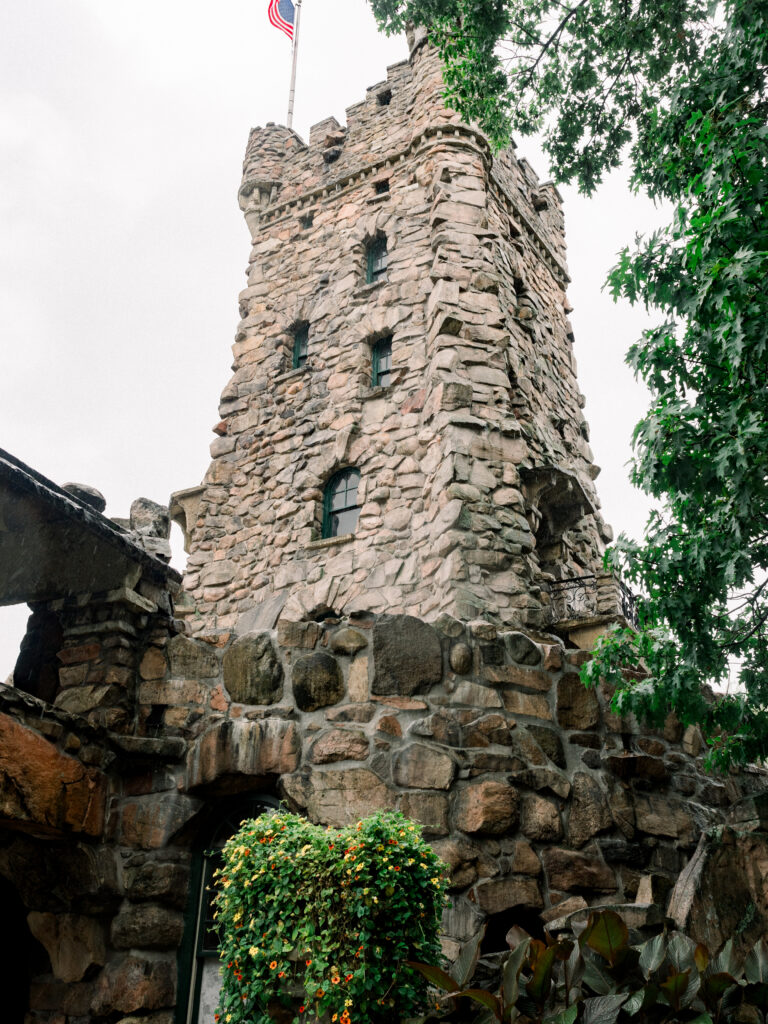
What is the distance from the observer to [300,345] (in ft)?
42.0

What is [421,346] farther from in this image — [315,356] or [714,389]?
[714,389]

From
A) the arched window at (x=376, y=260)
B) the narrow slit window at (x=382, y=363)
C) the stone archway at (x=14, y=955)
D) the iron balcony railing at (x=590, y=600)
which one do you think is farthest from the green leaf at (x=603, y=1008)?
the arched window at (x=376, y=260)

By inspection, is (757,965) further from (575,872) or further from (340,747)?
(340,747)

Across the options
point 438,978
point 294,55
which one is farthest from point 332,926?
point 294,55

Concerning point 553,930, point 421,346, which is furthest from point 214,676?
point 421,346

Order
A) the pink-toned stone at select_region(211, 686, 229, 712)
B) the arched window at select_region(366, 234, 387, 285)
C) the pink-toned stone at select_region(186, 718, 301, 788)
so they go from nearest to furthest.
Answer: the pink-toned stone at select_region(186, 718, 301, 788) → the pink-toned stone at select_region(211, 686, 229, 712) → the arched window at select_region(366, 234, 387, 285)

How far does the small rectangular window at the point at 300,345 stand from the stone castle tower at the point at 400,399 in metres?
0.06

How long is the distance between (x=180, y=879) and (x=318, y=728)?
131 centimetres

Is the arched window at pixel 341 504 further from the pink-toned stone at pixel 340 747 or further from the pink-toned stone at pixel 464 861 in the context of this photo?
the pink-toned stone at pixel 464 861

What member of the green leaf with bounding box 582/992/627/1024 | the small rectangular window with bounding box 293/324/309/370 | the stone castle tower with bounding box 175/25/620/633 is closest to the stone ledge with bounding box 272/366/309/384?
the stone castle tower with bounding box 175/25/620/633

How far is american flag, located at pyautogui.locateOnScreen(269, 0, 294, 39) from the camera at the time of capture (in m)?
18.5

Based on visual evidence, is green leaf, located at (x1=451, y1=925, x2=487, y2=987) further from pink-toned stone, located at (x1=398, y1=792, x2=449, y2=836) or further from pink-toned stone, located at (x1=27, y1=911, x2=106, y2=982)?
pink-toned stone, located at (x1=27, y1=911, x2=106, y2=982)

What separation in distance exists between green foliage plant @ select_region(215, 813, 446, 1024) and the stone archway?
215cm

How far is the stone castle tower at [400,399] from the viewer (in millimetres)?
9328
